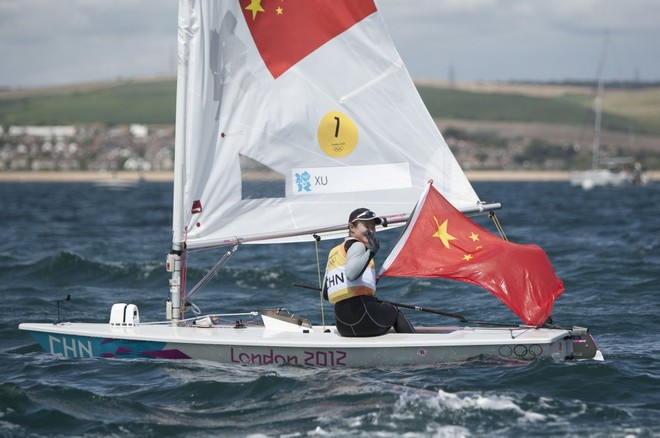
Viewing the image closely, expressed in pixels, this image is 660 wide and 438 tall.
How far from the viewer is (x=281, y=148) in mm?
11234

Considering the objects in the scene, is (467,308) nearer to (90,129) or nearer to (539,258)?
(539,258)

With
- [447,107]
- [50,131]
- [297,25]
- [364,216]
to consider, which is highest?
[447,107]

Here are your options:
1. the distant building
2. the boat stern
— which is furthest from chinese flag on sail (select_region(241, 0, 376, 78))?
the distant building

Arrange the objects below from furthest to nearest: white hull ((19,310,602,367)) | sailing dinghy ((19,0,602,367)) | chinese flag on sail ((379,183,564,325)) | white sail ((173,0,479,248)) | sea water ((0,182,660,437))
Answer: white sail ((173,0,479,248)) → sailing dinghy ((19,0,602,367)) → chinese flag on sail ((379,183,564,325)) → white hull ((19,310,602,367)) → sea water ((0,182,660,437))

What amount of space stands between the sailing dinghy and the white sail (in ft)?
0.04

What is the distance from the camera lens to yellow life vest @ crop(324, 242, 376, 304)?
10078 millimetres

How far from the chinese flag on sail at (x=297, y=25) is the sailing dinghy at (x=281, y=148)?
0.04ft

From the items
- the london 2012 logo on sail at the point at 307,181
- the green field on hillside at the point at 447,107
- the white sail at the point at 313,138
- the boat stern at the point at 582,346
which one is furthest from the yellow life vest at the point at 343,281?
the green field on hillside at the point at 447,107

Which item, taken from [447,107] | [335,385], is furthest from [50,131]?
[335,385]

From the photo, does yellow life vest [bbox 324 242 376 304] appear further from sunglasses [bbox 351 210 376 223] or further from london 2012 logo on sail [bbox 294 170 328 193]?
london 2012 logo on sail [bbox 294 170 328 193]

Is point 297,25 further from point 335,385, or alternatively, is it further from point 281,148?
point 335,385

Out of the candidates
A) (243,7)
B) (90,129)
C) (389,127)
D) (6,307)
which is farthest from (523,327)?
(90,129)

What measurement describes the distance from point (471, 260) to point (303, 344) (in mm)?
1981

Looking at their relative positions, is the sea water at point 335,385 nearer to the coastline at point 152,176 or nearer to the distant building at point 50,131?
the coastline at point 152,176
